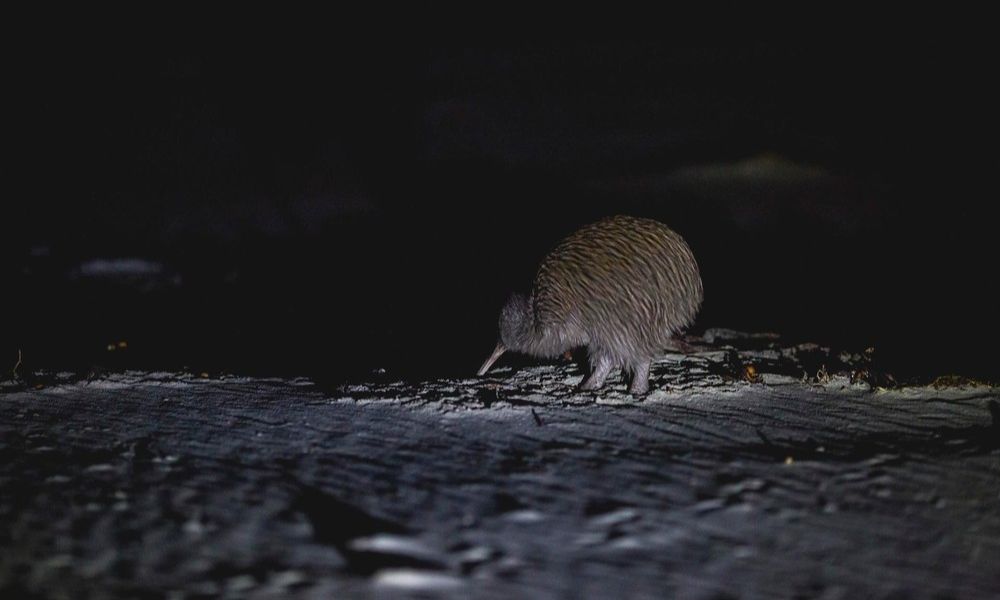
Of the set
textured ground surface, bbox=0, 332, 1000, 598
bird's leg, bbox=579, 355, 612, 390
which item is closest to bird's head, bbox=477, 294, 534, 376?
textured ground surface, bbox=0, 332, 1000, 598

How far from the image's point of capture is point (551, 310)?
174 inches

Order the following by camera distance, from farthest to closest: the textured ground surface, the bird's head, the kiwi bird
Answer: the bird's head, the kiwi bird, the textured ground surface

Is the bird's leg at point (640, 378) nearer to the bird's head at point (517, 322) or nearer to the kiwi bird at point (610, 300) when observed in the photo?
the kiwi bird at point (610, 300)

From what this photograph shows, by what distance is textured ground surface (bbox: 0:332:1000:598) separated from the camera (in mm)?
2348

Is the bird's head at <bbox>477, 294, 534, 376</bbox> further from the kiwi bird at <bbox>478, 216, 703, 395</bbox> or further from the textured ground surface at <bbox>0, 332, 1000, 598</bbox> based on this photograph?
the textured ground surface at <bbox>0, 332, 1000, 598</bbox>

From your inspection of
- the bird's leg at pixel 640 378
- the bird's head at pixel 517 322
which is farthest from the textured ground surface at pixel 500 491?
the bird's head at pixel 517 322

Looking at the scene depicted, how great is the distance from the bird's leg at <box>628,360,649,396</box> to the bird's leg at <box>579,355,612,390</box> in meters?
0.15

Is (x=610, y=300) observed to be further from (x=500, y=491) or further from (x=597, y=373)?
(x=500, y=491)

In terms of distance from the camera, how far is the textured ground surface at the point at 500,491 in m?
2.35

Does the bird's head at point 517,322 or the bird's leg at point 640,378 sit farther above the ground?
the bird's head at point 517,322

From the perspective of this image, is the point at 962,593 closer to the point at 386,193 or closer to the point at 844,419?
the point at 844,419

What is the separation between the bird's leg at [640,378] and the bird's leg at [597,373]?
0.15 meters

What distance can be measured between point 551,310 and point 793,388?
1.48 meters

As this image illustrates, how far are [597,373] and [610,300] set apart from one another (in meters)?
0.45
